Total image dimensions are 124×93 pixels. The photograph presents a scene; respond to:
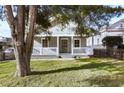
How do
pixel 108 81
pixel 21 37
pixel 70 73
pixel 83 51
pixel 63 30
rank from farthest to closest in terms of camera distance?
pixel 63 30 → pixel 83 51 → pixel 21 37 → pixel 70 73 → pixel 108 81

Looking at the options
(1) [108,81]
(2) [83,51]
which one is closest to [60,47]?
(2) [83,51]

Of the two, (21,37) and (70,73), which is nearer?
(70,73)

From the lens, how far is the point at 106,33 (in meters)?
6.03

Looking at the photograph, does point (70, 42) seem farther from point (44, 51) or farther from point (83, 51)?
point (44, 51)

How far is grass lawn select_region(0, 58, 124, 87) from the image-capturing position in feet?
17.7

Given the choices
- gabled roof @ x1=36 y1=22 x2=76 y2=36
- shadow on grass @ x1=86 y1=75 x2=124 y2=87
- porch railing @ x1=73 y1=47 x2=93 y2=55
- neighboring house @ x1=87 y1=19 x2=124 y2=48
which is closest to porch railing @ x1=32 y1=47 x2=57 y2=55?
gabled roof @ x1=36 y1=22 x2=76 y2=36

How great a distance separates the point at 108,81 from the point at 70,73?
26.3 inches

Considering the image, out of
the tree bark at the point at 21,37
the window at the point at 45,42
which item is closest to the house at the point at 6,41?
the tree bark at the point at 21,37

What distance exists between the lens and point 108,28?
5.95 meters

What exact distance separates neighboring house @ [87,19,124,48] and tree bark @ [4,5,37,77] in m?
1.06

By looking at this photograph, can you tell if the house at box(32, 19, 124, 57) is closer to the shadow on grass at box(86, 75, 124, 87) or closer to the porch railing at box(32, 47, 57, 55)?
the porch railing at box(32, 47, 57, 55)

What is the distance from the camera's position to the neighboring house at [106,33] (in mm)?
5902
